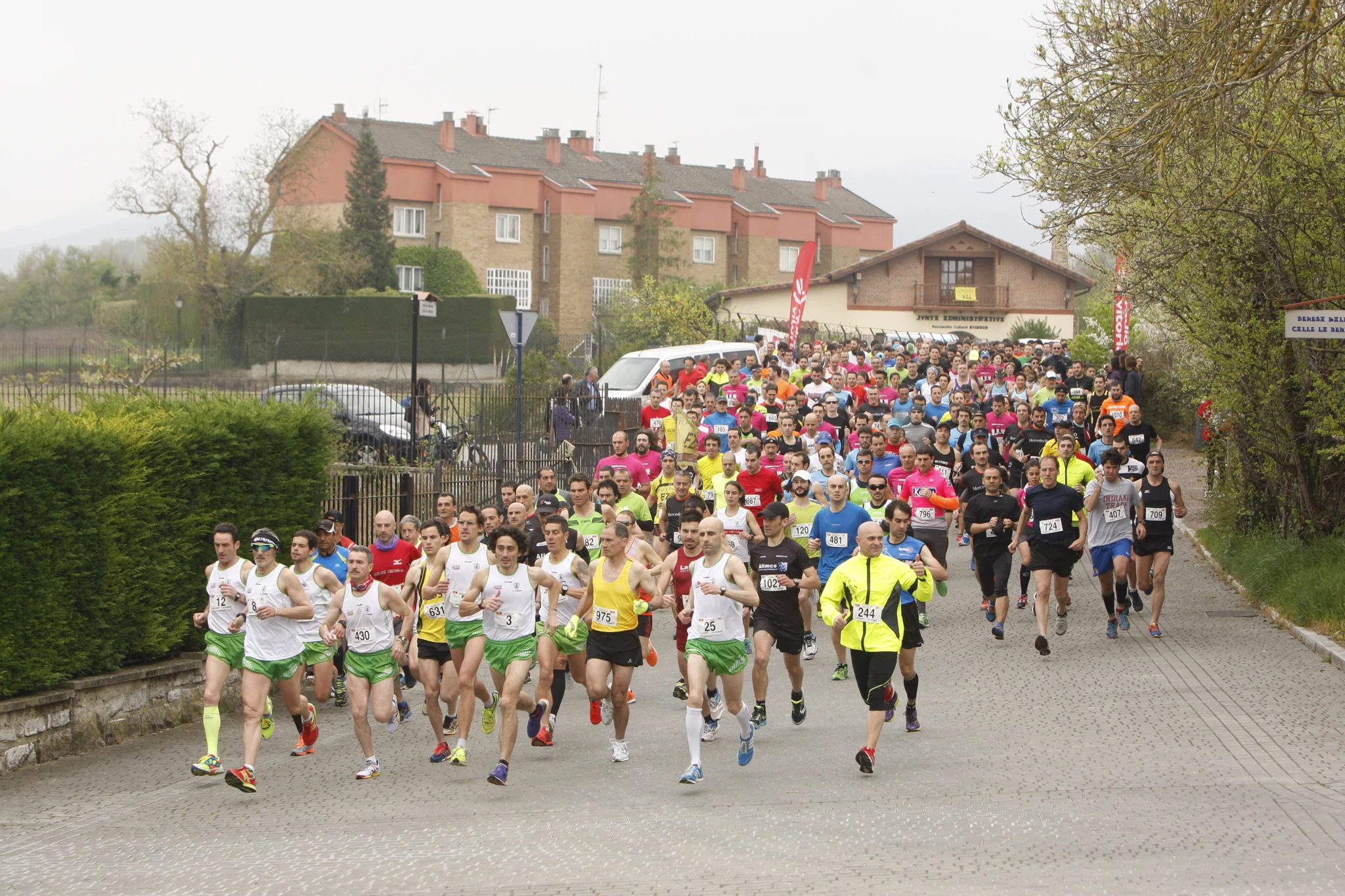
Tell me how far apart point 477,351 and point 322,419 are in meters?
33.7

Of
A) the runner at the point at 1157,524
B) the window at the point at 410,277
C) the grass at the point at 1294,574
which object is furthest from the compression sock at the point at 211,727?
the window at the point at 410,277

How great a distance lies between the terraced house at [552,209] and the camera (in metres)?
71.0

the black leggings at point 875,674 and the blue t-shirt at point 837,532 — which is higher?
the blue t-shirt at point 837,532

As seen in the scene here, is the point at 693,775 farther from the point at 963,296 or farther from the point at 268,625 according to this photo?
the point at 963,296

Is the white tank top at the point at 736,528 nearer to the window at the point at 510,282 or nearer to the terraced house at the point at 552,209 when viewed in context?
the terraced house at the point at 552,209

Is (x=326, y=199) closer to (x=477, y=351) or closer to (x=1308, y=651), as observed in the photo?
(x=477, y=351)

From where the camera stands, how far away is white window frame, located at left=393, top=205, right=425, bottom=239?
70.7 meters

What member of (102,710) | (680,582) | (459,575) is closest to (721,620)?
(459,575)

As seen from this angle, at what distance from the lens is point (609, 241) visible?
7681 centimetres

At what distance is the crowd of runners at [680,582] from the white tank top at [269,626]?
0.02 meters

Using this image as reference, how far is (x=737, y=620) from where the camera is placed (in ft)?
34.5

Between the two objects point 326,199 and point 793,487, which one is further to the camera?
point 326,199

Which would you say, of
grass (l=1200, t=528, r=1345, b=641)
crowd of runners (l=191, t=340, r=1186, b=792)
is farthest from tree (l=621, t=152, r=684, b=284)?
grass (l=1200, t=528, r=1345, b=641)

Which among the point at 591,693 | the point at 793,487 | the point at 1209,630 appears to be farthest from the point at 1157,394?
the point at 591,693
